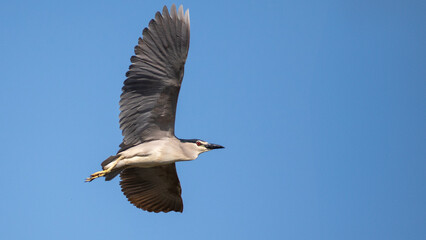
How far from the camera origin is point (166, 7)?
1080 cm

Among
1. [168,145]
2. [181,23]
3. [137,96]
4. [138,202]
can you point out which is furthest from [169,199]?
[181,23]

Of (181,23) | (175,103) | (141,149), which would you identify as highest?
(181,23)

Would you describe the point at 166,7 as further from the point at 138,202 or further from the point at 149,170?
the point at 138,202

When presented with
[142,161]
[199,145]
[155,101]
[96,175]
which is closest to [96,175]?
[96,175]

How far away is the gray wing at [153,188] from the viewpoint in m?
12.7

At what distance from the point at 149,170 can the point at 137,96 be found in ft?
7.55

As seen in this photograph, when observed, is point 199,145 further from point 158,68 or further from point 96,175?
point 96,175

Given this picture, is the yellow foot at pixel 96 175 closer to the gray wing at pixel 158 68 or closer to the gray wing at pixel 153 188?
the gray wing at pixel 158 68

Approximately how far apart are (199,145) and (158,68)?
1.86 m

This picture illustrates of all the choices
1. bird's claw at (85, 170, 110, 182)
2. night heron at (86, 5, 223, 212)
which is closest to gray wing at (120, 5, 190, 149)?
night heron at (86, 5, 223, 212)

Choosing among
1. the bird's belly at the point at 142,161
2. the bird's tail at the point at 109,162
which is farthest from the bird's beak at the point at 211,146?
the bird's tail at the point at 109,162

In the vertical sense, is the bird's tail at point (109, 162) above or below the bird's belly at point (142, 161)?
below

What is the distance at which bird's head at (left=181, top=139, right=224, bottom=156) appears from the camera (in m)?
11.6

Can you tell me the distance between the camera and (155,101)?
1096 centimetres
